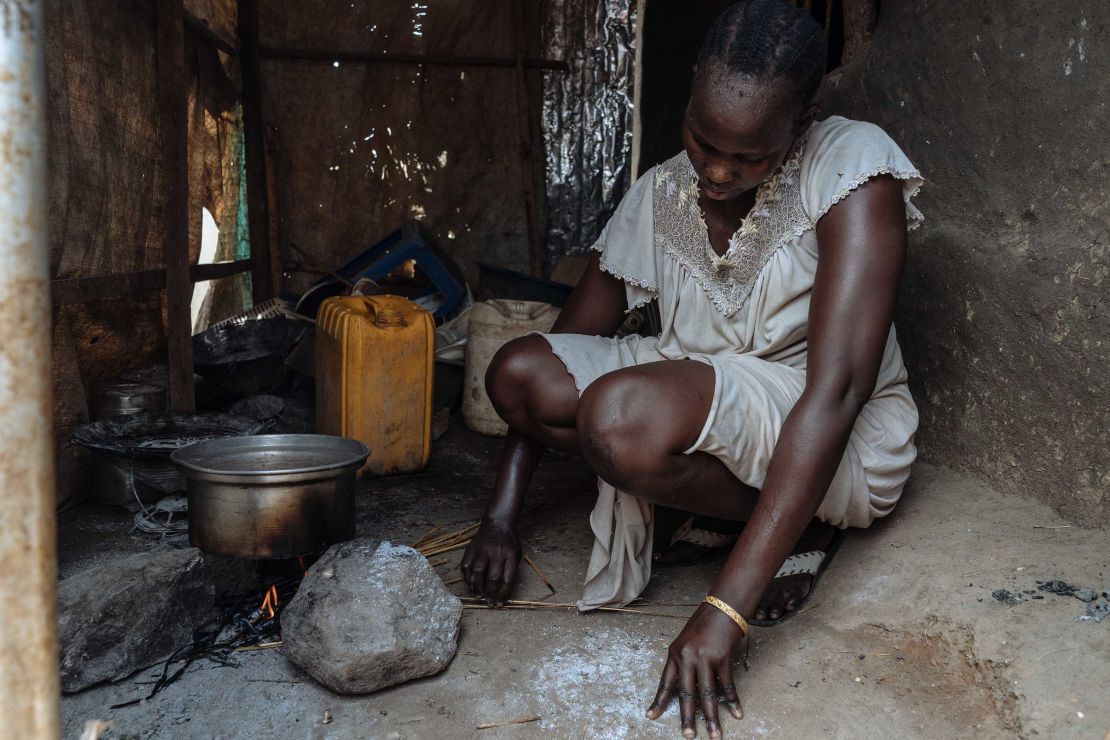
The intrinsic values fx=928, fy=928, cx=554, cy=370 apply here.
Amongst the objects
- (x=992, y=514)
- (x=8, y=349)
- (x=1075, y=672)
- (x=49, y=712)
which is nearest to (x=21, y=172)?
(x=8, y=349)

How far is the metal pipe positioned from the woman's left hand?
1.15m

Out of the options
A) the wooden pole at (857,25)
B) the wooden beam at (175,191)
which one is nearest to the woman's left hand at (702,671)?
the wooden pole at (857,25)

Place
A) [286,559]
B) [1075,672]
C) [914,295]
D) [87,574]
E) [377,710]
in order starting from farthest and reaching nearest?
1. [914,295]
2. [286,559]
3. [87,574]
4. [377,710]
5. [1075,672]

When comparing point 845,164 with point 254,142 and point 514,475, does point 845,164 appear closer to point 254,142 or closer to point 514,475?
point 514,475

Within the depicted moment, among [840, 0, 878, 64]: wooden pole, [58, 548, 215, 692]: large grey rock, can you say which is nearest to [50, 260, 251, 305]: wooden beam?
[58, 548, 215, 692]: large grey rock

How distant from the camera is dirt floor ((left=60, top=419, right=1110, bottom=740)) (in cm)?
175

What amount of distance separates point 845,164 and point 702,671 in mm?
1134

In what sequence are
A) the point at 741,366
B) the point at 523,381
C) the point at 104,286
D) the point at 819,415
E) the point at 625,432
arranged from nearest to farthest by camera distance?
the point at 819,415 < the point at 625,432 < the point at 741,366 < the point at 523,381 < the point at 104,286

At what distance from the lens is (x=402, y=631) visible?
75.2 inches

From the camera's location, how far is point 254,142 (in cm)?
547

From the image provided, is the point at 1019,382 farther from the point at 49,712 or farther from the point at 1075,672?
the point at 49,712

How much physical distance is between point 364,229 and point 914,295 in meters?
3.82

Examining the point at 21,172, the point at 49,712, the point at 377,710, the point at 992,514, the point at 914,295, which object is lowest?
the point at 377,710

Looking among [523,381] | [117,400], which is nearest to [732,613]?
[523,381]
